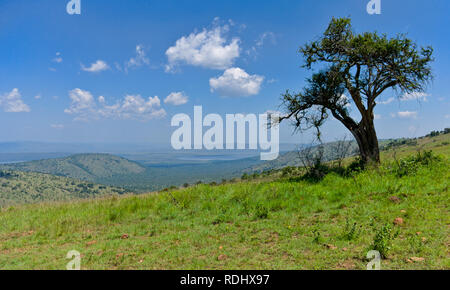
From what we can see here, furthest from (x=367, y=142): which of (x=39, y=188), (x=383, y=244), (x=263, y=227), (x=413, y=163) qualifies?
(x=39, y=188)

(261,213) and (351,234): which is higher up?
(351,234)

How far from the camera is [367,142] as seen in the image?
1523 centimetres

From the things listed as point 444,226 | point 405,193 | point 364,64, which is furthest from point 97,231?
point 364,64

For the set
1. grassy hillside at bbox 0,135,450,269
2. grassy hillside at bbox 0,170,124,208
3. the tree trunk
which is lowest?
grassy hillside at bbox 0,170,124,208

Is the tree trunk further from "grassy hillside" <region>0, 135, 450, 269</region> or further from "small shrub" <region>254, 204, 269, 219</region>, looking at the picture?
"small shrub" <region>254, 204, 269, 219</region>

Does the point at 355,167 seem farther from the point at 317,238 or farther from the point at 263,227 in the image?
the point at 317,238

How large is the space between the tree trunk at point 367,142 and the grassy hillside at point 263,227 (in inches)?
91.9

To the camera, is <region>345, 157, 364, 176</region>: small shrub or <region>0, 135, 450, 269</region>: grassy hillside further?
<region>345, 157, 364, 176</region>: small shrub

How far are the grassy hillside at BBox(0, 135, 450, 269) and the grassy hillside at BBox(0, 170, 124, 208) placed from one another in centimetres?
9384

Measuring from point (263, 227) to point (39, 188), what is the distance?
13794 cm

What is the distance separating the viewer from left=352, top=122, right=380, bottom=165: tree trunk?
49.4 ft

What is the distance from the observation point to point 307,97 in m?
16.4

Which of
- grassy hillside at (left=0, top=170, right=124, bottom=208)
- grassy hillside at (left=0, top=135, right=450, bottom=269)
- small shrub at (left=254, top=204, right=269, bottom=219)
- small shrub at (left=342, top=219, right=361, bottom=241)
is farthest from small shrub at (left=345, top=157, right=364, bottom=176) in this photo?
grassy hillside at (left=0, top=170, right=124, bottom=208)
